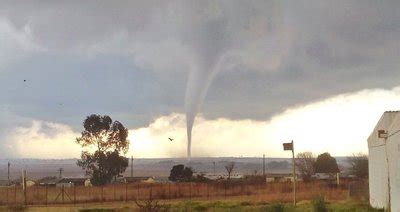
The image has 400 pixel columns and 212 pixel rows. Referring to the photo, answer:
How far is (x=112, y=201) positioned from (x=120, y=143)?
101ft

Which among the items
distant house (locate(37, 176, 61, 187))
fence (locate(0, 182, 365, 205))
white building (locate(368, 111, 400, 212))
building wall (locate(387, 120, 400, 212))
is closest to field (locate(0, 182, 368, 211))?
fence (locate(0, 182, 365, 205))

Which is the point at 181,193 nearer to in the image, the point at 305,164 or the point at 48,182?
the point at 48,182

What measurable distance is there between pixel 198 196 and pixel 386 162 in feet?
80.8

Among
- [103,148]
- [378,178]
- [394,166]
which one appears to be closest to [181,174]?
[103,148]

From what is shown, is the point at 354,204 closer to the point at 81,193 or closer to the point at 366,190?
the point at 366,190

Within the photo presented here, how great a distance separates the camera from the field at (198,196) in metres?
39.3

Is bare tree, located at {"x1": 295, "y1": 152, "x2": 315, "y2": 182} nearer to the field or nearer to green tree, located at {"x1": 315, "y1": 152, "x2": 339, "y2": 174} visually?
green tree, located at {"x1": 315, "y1": 152, "x2": 339, "y2": 174}

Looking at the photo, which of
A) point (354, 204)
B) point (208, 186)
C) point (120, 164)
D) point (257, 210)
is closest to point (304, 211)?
point (257, 210)

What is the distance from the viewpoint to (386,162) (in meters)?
29.8

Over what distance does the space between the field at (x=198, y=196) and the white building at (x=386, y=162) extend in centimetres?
245

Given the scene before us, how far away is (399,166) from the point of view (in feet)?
86.5

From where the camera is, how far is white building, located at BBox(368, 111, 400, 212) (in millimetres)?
27203

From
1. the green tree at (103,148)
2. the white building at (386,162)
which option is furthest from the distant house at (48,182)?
the white building at (386,162)

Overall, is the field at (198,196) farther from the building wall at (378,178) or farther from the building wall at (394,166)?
the building wall at (394,166)
